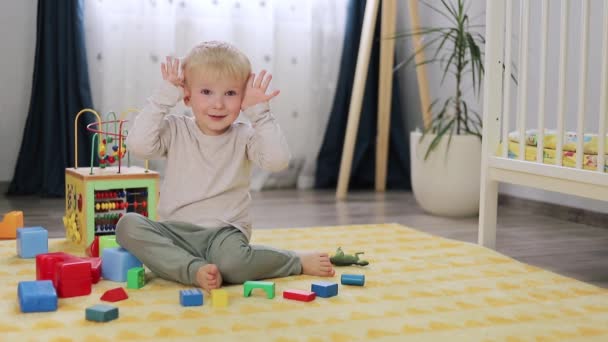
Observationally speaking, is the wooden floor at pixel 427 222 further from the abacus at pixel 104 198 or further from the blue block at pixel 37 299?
the blue block at pixel 37 299

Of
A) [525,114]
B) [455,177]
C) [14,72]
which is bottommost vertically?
[455,177]

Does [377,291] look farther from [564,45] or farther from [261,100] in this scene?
[564,45]

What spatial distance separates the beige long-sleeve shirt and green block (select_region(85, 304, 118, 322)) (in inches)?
14.7

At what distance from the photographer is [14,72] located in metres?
2.99

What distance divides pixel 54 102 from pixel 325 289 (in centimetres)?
193

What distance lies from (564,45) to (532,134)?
12.1 inches

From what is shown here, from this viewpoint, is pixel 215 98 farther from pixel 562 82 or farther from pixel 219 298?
pixel 562 82

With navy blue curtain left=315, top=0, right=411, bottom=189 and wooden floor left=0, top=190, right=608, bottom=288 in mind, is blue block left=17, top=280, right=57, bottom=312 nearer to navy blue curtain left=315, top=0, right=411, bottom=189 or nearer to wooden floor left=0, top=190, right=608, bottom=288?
wooden floor left=0, top=190, right=608, bottom=288

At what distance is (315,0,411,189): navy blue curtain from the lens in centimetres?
340

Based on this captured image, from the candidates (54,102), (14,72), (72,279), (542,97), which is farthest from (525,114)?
(14,72)

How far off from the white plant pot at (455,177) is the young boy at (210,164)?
1123 mm

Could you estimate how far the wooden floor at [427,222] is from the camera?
1.89 meters

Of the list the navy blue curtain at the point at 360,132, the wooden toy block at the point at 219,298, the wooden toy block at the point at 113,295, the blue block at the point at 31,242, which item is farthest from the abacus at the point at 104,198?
the navy blue curtain at the point at 360,132

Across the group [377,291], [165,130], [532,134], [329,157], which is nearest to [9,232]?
[165,130]
